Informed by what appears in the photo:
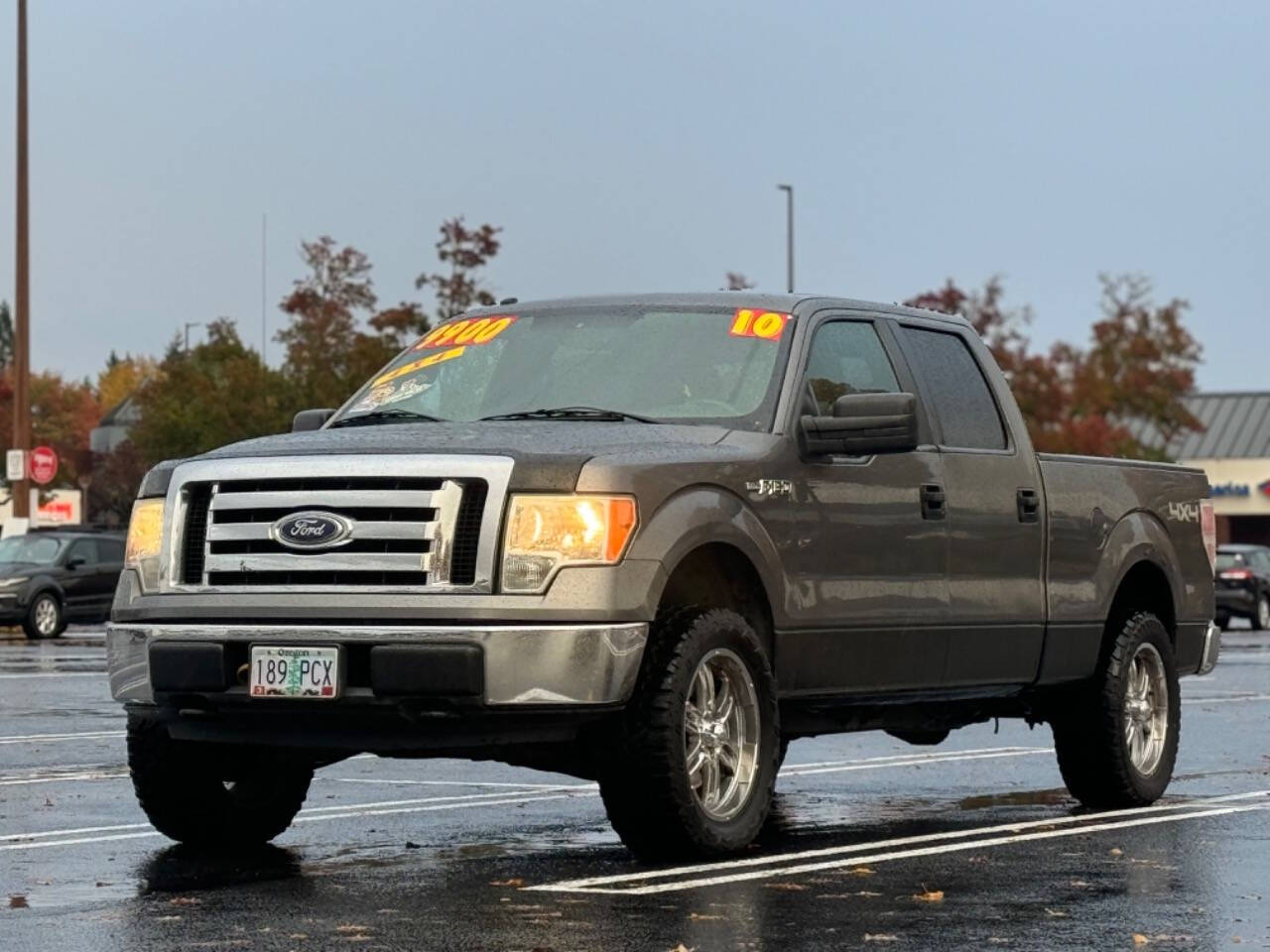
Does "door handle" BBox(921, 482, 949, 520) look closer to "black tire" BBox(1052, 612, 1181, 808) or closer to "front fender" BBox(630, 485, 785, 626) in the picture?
"front fender" BBox(630, 485, 785, 626)

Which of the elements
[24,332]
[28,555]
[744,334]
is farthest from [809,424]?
[24,332]

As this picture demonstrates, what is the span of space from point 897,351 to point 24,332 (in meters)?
30.9

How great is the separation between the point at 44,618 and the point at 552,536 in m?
27.3

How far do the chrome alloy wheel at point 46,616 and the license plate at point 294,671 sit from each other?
26865 mm

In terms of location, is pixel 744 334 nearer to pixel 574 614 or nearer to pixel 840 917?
pixel 574 614

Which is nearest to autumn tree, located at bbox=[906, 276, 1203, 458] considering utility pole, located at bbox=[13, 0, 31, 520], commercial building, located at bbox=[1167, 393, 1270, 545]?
commercial building, located at bbox=[1167, 393, 1270, 545]

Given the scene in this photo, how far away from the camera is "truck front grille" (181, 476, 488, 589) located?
857 cm

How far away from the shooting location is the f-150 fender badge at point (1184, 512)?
12242 millimetres

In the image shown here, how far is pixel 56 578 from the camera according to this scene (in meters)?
35.4

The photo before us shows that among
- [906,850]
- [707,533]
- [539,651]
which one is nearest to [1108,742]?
[906,850]

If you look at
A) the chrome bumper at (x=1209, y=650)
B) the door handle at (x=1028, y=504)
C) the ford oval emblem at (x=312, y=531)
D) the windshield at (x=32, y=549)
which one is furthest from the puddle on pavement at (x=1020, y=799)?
the windshield at (x=32, y=549)

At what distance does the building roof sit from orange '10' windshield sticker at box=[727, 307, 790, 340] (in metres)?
83.5

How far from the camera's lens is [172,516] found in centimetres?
910

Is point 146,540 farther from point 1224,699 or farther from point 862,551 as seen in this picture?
point 1224,699
